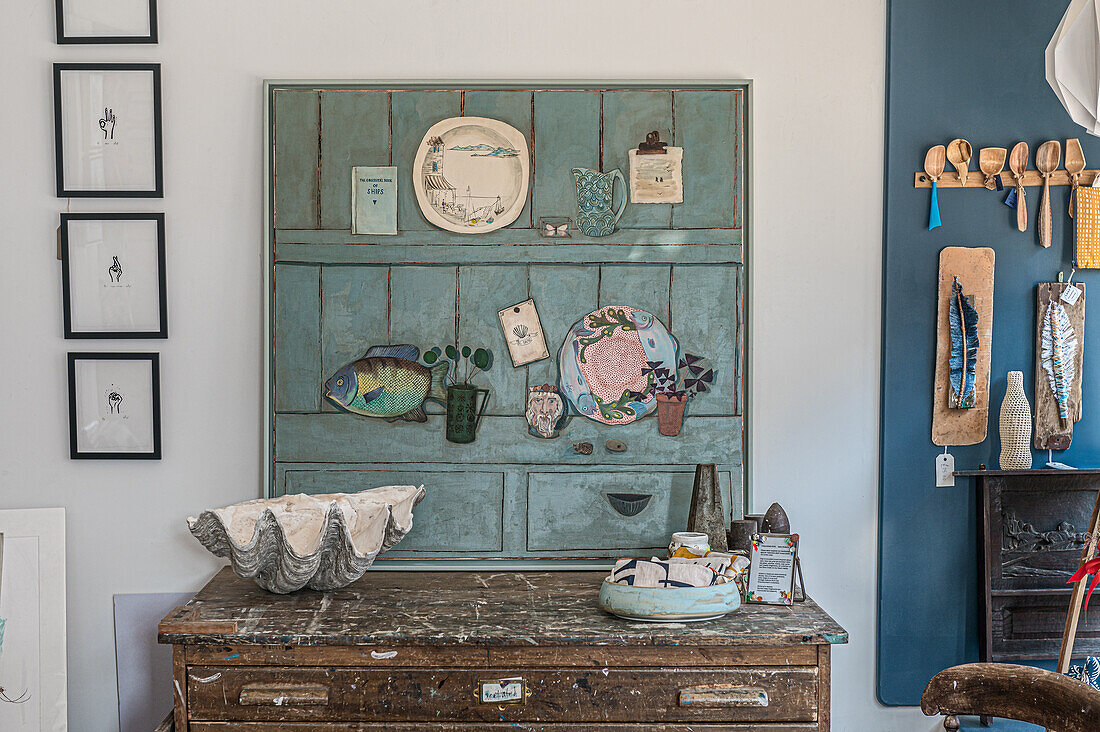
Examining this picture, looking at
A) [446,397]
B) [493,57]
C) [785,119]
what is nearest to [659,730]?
[446,397]

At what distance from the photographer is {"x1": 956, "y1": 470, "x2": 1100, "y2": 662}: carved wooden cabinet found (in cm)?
226

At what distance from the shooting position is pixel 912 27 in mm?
2305

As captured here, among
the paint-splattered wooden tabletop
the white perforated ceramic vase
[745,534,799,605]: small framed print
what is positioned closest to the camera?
the paint-splattered wooden tabletop

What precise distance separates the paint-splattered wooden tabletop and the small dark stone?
0.19 metres

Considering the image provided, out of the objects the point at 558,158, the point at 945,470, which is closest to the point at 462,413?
the point at 558,158

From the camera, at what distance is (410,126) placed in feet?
7.43

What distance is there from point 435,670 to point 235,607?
1.67 ft

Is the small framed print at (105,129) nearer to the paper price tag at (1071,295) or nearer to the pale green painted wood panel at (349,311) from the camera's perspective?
the pale green painted wood panel at (349,311)

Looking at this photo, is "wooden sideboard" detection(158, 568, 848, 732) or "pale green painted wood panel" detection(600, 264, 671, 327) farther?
"pale green painted wood panel" detection(600, 264, 671, 327)

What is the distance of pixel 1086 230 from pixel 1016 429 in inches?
23.6

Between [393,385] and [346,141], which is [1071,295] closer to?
[393,385]

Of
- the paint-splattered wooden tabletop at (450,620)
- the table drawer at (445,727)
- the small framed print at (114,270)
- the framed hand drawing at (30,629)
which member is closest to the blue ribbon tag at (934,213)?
the paint-splattered wooden tabletop at (450,620)

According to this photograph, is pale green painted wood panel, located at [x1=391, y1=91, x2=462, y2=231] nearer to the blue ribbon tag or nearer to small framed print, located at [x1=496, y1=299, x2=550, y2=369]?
small framed print, located at [x1=496, y1=299, x2=550, y2=369]

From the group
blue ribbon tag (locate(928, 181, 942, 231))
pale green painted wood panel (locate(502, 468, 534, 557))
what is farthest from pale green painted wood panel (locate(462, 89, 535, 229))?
blue ribbon tag (locate(928, 181, 942, 231))
